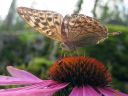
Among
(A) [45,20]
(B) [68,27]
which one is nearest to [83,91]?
(B) [68,27]

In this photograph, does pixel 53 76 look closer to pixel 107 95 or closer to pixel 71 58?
pixel 71 58

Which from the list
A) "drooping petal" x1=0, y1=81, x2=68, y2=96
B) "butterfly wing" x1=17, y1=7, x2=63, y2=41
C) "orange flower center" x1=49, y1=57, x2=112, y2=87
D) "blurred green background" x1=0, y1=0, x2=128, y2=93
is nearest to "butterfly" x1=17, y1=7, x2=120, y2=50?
"butterfly wing" x1=17, y1=7, x2=63, y2=41

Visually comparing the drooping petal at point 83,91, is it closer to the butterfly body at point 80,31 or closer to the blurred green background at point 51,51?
the butterfly body at point 80,31

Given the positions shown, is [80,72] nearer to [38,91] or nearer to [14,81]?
[14,81]

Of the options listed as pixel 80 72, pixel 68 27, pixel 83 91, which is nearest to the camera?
pixel 83 91

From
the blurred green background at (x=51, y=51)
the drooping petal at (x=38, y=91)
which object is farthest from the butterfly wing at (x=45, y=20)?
the blurred green background at (x=51, y=51)

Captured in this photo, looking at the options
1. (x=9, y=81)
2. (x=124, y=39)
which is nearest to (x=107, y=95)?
(x=9, y=81)

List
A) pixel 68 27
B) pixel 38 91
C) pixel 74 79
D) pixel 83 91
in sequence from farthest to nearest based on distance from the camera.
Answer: pixel 74 79, pixel 68 27, pixel 83 91, pixel 38 91

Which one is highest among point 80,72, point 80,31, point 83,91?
point 80,31
